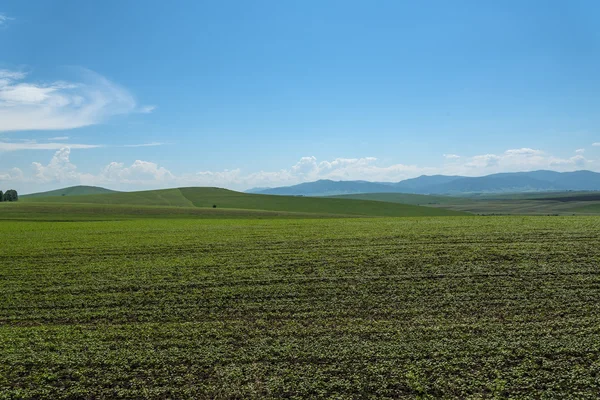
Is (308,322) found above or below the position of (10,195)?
below

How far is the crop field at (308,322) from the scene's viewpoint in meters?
9.20

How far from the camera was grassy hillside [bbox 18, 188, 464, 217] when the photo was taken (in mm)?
91812

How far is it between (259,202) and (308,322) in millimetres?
96182

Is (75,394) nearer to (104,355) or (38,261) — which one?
(104,355)

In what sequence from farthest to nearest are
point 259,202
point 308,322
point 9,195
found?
point 9,195 → point 259,202 → point 308,322

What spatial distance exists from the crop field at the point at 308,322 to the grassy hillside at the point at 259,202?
219 feet

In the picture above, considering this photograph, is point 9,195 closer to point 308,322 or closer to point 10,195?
point 10,195

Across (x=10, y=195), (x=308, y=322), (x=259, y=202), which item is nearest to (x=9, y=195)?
(x=10, y=195)

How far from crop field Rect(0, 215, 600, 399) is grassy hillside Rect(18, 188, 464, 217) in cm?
6681

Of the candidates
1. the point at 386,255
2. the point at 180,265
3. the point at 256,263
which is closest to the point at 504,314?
the point at 386,255

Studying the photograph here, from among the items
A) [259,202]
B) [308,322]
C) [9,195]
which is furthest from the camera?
[9,195]

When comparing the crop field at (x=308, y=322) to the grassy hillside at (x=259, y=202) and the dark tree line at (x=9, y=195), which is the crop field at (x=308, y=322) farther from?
the dark tree line at (x=9, y=195)

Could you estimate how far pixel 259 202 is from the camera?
108m

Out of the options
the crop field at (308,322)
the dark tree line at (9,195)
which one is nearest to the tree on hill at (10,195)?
the dark tree line at (9,195)
